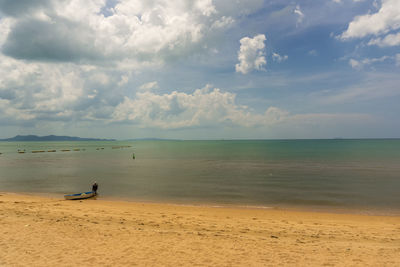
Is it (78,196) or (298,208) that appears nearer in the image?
(298,208)

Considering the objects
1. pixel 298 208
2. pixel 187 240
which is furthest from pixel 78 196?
pixel 298 208

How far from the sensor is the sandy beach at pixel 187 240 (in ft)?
33.2

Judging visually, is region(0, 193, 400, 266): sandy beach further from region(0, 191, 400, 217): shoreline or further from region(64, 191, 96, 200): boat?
region(64, 191, 96, 200): boat

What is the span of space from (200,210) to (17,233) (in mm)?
12760

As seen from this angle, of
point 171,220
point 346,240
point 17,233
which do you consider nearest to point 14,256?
point 17,233

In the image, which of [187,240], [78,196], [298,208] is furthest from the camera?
[78,196]

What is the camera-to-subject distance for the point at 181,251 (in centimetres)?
1098

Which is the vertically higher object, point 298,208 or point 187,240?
point 187,240

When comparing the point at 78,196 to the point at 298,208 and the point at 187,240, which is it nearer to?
the point at 187,240

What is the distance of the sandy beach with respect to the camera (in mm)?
10125

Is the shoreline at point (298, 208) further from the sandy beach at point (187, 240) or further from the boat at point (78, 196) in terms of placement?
the sandy beach at point (187, 240)


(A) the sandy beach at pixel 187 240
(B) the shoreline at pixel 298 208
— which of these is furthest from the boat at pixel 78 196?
(A) the sandy beach at pixel 187 240

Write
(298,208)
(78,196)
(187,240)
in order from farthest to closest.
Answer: (78,196)
(298,208)
(187,240)

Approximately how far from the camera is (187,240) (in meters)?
12.4
